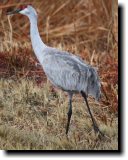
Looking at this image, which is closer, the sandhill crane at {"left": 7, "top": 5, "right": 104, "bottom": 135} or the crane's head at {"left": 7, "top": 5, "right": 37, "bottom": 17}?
the sandhill crane at {"left": 7, "top": 5, "right": 104, "bottom": 135}

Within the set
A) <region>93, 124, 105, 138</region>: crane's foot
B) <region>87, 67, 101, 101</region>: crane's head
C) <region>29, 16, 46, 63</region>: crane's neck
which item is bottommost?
<region>93, 124, 105, 138</region>: crane's foot

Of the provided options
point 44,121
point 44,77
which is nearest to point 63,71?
point 44,77

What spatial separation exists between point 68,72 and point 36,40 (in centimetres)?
26

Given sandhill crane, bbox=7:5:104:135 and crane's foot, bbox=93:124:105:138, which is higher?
sandhill crane, bbox=7:5:104:135

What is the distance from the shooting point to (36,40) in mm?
4074

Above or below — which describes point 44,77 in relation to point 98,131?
above

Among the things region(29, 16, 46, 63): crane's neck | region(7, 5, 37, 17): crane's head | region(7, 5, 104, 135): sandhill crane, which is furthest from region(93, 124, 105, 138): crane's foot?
region(7, 5, 37, 17): crane's head

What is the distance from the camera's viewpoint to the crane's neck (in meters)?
4.05

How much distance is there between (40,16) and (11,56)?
0.28 metres

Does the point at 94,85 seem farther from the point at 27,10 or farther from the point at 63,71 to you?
the point at 27,10

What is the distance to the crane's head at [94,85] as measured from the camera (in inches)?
156

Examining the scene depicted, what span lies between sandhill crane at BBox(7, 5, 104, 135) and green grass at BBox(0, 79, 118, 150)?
42mm

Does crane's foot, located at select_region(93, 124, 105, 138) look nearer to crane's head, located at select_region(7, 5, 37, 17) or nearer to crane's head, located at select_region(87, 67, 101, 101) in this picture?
crane's head, located at select_region(87, 67, 101, 101)

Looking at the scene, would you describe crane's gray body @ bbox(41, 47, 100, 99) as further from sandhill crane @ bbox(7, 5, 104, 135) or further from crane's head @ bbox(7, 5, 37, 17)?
crane's head @ bbox(7, 5, 37, 17)
